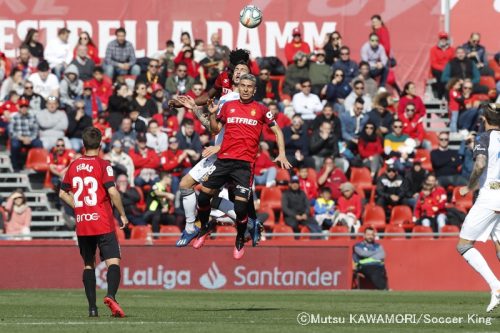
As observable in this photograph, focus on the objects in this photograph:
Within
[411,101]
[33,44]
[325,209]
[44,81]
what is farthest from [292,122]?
[33,44]

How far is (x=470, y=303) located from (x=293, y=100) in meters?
10.9

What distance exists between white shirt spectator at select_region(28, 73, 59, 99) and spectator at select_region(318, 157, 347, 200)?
6.03m

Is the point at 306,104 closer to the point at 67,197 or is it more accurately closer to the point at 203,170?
the point at 203,170

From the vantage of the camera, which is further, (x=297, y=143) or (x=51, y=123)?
(x=297, y=143)

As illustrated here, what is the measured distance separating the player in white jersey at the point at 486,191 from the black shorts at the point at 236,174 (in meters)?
2.71

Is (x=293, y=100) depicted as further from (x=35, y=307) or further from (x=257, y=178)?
(x=35, y=307)

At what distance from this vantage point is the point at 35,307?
57.6 ft

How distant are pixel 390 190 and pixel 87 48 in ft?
25.3

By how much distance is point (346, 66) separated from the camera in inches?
1184

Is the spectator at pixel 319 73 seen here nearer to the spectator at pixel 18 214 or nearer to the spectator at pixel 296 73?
the spectator at pixel 296 73

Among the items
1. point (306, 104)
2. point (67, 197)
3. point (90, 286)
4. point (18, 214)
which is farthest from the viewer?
point (306, 104)

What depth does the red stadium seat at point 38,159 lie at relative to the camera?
27.2 m

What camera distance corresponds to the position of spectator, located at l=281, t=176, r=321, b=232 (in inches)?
1030

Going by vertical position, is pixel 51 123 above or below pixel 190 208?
above
